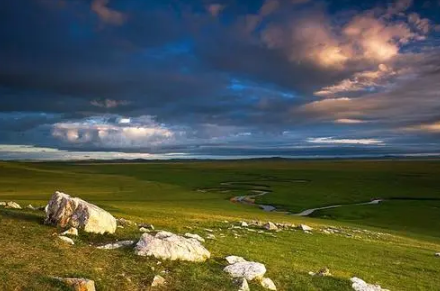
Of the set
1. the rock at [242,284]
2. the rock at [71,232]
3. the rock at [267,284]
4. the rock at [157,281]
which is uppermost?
the rock at [71,232]

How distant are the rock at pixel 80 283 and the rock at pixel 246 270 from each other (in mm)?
6101

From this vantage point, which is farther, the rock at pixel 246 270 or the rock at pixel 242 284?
the rock at pixel 246 270

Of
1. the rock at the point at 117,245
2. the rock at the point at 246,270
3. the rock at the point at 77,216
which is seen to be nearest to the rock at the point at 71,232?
the rock at the point at 77,216

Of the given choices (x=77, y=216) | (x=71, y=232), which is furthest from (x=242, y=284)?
(x=77, y=216)

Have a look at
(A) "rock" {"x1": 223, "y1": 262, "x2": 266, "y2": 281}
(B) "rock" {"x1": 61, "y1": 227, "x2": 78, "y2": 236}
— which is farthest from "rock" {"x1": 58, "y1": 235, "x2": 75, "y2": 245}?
(A) "rock" {"x1": 223, "y1": 262, "x2": 266, "y2": 281}

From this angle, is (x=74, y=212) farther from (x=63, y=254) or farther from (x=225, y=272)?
(x=225, y=272)

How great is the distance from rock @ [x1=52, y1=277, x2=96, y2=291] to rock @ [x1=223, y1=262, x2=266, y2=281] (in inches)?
240

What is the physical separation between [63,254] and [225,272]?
23.8ft

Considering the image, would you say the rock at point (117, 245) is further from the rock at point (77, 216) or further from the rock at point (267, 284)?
the rock at point (267, 284)

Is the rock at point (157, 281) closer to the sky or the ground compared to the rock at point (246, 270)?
closer to the sky

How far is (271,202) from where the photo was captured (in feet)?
362

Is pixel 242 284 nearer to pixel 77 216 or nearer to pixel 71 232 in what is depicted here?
pixel 71 232

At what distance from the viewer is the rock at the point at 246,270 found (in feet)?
57.3

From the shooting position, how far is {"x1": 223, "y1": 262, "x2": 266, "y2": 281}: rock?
17469mm
